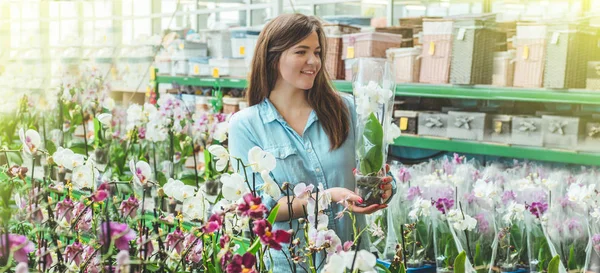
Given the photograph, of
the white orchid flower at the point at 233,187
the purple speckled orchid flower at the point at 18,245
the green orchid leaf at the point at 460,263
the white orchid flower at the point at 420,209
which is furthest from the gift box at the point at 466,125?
the purple speckled orchid flower at the point at 18,245

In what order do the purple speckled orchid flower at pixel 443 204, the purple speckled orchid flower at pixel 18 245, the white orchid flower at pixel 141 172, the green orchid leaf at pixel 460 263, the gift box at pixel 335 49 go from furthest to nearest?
the gift box at pixel 335 49 < the purple speckled orchid flower at pixel 443 204 < the green orchid leaf at pixel 460 263 < the white orchid flower at pixel 141 172 < the purple speckled orchid flower at pixel 18 245

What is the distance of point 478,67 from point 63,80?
7.61ft

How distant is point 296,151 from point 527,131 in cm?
212

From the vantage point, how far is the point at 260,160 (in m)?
1.35

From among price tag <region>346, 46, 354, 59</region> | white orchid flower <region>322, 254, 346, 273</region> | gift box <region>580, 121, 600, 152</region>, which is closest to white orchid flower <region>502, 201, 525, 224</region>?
white orchid flower <region>322, 254, 346, 273</region>

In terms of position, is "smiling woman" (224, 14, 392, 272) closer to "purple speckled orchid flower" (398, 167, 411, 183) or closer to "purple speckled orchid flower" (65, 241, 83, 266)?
"purple speckled orchid flower" (398, 167, 411, 183)

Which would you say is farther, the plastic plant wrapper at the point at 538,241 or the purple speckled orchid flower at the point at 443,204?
the purple speckled orchid flower at the point at 443,204

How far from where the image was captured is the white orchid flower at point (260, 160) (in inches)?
52.8

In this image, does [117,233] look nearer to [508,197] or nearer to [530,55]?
[508,197]

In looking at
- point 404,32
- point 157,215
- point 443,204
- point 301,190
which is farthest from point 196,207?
point 404,32

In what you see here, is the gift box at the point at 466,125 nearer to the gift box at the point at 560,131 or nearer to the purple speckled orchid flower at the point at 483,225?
the gift box at the point at 560,131

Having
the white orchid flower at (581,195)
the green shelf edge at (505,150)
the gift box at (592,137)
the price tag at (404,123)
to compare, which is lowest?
the green shelf edge at (505,150)

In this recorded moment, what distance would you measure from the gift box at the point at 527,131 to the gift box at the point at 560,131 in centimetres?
3

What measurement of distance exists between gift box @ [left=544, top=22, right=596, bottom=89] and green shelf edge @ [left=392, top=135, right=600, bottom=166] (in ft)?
1.14
